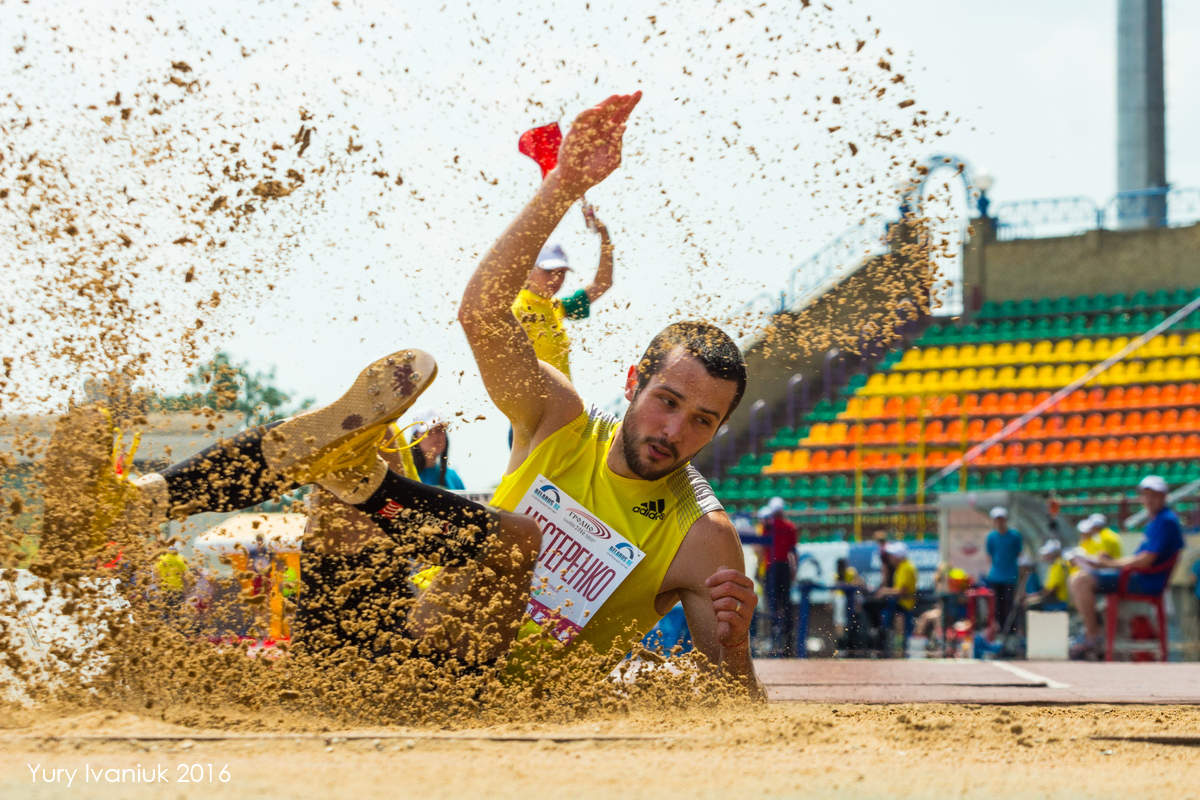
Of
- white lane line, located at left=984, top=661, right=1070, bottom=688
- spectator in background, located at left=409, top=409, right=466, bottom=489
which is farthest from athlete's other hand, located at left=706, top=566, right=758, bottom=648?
white lane line, located at left=984, top=661, right=1070, bottom=688

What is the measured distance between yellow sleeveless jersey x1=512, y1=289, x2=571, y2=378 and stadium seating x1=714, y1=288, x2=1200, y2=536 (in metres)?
10.8

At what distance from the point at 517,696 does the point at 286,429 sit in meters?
0.91

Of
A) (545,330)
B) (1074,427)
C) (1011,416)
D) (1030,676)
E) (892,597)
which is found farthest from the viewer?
(1011,416)

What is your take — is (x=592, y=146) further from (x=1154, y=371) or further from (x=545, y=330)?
(x=1154, y=371)

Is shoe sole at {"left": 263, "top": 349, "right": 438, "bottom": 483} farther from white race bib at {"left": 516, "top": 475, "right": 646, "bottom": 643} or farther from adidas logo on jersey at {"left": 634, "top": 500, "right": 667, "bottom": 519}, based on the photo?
adidas logo on jersey at {"left": 634, "top": 500, "right": 667, "bottom": 519}

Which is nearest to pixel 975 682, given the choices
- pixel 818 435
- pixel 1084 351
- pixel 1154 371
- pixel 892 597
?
pixel 892 597

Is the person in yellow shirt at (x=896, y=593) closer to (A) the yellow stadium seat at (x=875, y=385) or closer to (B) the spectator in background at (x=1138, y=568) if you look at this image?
(B) the spectator in background at (x=1138, y=568)

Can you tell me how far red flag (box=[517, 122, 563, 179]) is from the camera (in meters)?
3.90

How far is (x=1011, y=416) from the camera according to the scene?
18.3 metres

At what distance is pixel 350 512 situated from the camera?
3.54 metres

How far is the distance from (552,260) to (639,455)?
4.01 ft

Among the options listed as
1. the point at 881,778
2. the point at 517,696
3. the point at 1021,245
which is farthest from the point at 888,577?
the point at 1021,245

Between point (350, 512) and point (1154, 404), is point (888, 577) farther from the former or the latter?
point (350, 512)

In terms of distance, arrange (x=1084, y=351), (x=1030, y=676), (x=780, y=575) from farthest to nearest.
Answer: (x=1084, y=351), (x=780, y=575), (x=1030, y=676)
